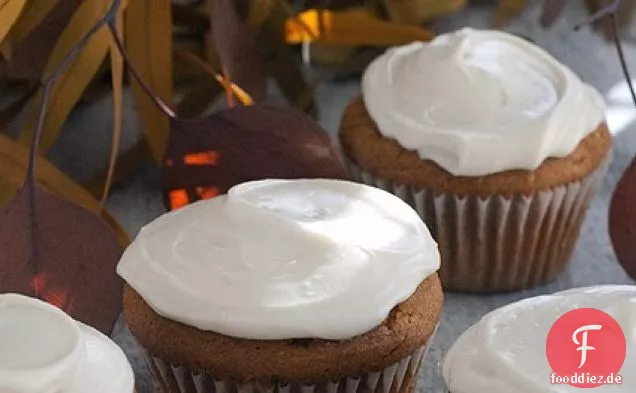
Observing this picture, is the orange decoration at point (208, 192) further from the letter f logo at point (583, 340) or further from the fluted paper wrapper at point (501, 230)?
the letter f logo at point (583, 340)

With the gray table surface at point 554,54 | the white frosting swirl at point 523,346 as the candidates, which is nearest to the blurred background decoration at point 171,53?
the gray table surface at point 554,54

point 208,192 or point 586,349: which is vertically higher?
point 586,349

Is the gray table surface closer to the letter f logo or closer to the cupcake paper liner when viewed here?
the cupcake paper liner

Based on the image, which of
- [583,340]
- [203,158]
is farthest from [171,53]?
[583,340]

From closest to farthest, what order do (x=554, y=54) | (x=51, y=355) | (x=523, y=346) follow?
1. (x=51, y=355)
2. (x=523, y=346)
3. (x=554, y=54)

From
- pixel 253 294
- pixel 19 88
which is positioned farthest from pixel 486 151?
pixel 19 88

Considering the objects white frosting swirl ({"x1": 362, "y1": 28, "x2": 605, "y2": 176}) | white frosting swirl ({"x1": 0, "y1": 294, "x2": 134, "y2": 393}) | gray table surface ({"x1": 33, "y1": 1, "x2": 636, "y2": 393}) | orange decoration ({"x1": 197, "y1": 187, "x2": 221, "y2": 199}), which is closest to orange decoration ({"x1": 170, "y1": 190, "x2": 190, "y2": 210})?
orange decoration ({"x1": 197, "y1": 187, "x2": 221, "y2": 199})

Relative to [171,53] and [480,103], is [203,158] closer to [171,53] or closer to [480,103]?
[171,53]

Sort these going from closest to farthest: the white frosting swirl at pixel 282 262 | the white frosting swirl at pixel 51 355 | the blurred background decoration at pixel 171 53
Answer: the white frosting swirl at pixel 51 355, the white frosting swirl at pixel 282 262, the blurred background decoration at pixel 171 53
